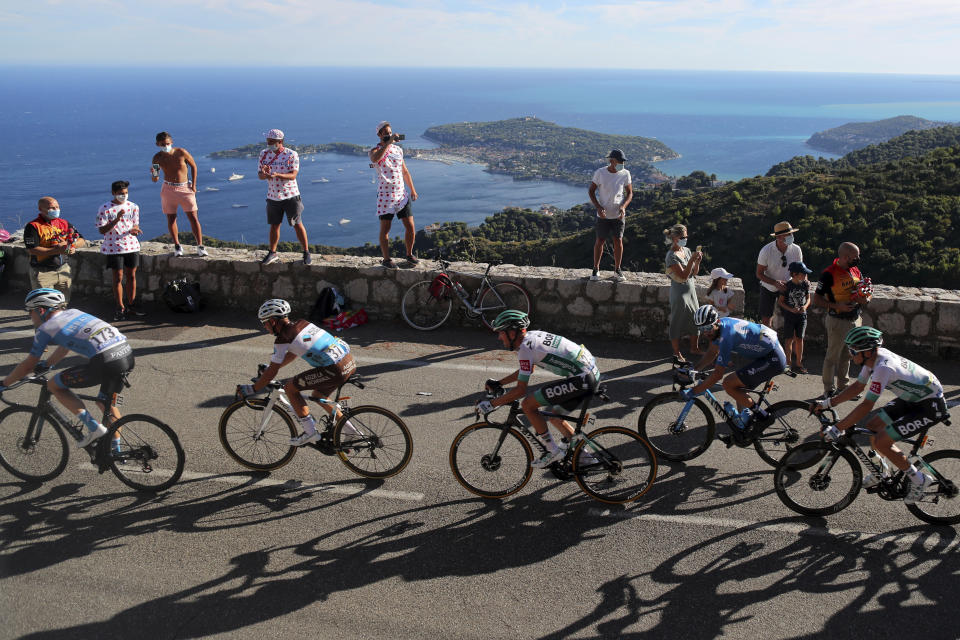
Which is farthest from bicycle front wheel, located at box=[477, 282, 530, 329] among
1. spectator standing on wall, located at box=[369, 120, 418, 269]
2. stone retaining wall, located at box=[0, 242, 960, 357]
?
spectator standing on wall, located at box=[369, 120, 418, 269]

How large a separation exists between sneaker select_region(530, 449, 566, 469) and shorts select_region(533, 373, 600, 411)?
0.44m

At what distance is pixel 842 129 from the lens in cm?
16650

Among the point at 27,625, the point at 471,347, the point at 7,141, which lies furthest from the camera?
the point at 7,141

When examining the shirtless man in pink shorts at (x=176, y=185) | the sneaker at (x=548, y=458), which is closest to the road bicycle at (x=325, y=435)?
the sneaker at (x=548, y=458)

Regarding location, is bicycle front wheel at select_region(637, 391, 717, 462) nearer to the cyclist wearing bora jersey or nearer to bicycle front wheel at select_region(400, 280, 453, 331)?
the cyclist wearing bora jersey

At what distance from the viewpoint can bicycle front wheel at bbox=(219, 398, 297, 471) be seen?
600 cm

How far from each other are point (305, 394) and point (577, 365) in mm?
2509

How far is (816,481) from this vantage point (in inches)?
211

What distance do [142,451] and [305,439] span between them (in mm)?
1450

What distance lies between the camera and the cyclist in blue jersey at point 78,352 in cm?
551

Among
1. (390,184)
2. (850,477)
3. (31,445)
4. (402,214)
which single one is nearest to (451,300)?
(402,214)

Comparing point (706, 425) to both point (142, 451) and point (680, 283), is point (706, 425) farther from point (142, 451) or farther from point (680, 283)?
point (142, 451)

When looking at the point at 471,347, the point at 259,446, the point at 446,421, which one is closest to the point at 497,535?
the point at 446,421

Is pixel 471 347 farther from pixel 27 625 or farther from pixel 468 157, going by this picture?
pixel 468 157
